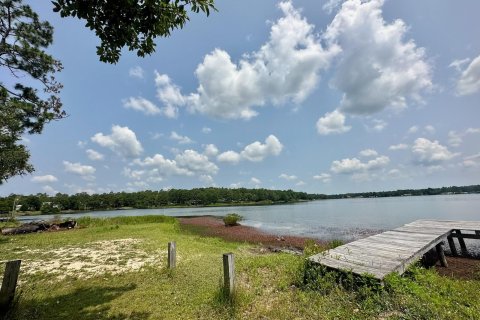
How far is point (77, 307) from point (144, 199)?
447 feet

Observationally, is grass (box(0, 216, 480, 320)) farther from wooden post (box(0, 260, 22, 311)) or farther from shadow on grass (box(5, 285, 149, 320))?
wooden post (box(0, 260, 22, 311))

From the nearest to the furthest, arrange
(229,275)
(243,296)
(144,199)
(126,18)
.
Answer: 1. (126,18)
2. (229,275)
3. (243,296)
4. (144,199)

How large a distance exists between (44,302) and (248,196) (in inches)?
5446

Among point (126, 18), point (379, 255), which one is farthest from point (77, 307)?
point (379, 255)

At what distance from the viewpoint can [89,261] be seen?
427 inches

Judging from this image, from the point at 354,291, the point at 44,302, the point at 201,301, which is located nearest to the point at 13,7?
the point at 44,302

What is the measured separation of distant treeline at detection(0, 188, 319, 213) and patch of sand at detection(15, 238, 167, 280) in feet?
385

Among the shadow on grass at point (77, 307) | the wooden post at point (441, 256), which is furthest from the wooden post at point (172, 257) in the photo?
the wooden post at point (441, 256)

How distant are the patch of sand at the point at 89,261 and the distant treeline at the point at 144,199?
117445 mm

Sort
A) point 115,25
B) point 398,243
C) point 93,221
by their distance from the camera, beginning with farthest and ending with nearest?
point 93,221 → point 398,243 → point 115,25

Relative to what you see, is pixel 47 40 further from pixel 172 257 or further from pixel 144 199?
pixel 144 199

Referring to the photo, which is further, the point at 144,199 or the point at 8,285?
the point at 144,199

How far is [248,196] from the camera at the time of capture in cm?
14362

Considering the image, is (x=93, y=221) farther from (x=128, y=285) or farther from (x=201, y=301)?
(x=201, y=301)
